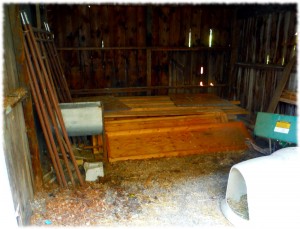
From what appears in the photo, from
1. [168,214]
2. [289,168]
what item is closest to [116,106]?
[168,214]

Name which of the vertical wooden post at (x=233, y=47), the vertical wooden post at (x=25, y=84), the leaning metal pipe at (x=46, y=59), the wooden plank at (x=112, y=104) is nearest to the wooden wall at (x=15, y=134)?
the vertical wooden post at (x=25, y=84)

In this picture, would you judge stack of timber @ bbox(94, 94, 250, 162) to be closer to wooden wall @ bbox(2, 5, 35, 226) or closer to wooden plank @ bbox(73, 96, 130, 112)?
wooden plank @ bbox(73, 96, 130, 112)

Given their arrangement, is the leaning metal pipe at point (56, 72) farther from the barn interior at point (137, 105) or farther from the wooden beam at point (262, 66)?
the wooden beam at point (262, 66)

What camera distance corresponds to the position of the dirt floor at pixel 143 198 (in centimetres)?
287

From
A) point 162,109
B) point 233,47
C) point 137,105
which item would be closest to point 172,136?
point 162,109

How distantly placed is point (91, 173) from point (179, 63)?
397 centimetres

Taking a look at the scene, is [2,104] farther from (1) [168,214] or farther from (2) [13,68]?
(1) [168,214]

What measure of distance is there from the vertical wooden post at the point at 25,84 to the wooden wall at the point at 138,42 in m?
3.11

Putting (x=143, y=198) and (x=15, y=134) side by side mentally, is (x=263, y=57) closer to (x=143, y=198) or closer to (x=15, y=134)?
(x=143, y=198)

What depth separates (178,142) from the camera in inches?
182

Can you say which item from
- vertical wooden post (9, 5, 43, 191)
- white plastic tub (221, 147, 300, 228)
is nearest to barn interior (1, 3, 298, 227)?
vertical wooden post (9, 5, 43, 191)

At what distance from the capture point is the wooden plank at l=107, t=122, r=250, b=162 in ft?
14.3

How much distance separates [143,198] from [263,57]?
410 cm

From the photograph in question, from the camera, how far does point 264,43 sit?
217 inches
